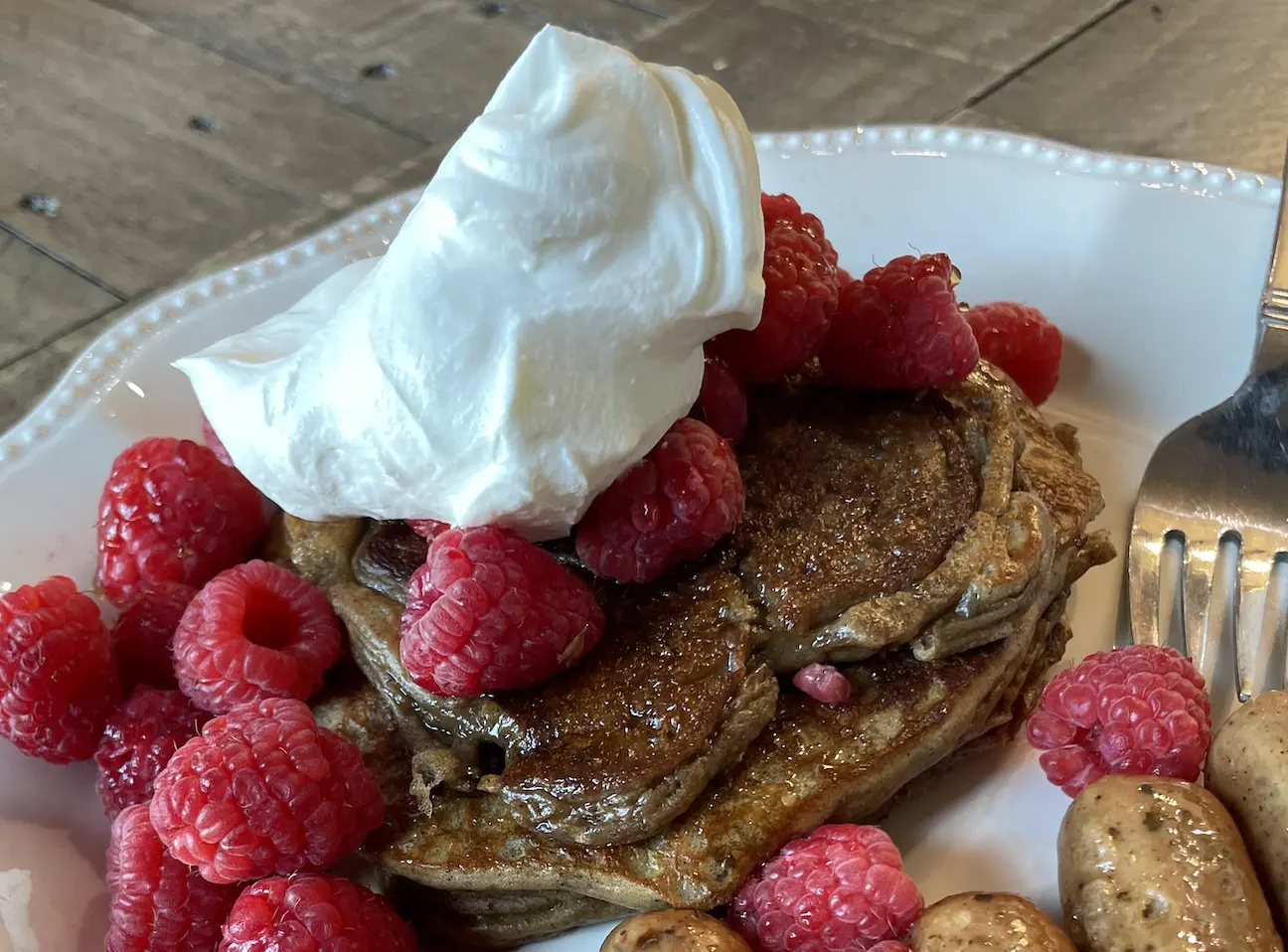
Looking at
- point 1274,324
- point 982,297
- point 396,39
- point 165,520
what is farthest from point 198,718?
point 396,39

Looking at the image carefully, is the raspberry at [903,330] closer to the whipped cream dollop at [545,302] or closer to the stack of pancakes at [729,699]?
Answer: the stack of pancakes at [729,699]

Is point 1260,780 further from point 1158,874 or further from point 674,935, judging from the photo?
point 674,935

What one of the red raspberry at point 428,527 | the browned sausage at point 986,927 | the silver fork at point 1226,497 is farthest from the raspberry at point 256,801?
the silver fork at point 1226,497

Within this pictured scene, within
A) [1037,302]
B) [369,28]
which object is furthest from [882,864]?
[369,28]

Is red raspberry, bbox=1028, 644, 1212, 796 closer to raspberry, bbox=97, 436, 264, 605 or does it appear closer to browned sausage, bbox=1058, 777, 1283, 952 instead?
browned sausage, bbox=1058, 777, 1283, 952

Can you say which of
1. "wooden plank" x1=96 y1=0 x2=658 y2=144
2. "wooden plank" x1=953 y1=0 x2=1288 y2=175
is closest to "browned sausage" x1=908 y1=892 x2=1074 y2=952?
"wooden plank" x1=953 y1=0 x2=1288 y2=175

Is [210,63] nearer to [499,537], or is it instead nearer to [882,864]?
[499,537]
